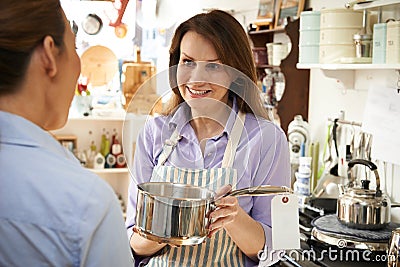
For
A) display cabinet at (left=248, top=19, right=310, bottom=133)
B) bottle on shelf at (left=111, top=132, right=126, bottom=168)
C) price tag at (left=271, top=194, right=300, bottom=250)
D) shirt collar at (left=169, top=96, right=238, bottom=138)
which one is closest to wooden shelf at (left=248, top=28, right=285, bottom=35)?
display cabinet at (left=248, top=19, right=310, bottom=133)

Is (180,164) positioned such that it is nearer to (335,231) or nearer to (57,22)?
(57,22)

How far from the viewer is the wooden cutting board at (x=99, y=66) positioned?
4.45 meters

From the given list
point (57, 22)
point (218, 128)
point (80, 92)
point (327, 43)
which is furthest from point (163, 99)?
point (80, 92)

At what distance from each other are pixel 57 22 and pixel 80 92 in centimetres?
361

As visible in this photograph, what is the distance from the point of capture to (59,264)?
0.85m

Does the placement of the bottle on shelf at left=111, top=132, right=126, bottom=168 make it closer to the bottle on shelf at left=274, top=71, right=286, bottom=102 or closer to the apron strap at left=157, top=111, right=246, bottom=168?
the bottle on shelf at left=274, top=71, right=286, bottom=102

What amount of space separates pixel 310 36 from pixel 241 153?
140 cm

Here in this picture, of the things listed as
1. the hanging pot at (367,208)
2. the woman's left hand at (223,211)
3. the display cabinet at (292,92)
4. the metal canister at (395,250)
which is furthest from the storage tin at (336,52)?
the woman's left hand at (223,211)

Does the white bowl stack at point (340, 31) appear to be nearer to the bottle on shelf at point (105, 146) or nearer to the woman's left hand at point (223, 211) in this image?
the woman's left hand at point (223, 211)

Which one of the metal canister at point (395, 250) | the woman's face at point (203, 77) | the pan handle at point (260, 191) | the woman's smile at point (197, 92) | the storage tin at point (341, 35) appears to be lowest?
the metal canister at point (395, 250)

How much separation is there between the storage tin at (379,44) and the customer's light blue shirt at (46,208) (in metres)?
1.75

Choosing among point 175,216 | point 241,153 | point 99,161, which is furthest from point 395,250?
point 99,161

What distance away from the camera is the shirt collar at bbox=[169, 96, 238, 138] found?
5.23ft

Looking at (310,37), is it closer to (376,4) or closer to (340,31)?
(340,31)
